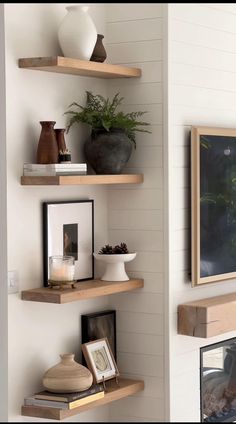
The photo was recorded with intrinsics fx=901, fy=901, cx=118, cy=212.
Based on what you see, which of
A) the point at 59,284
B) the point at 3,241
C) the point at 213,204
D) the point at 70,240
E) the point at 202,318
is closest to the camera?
the point at 3,241

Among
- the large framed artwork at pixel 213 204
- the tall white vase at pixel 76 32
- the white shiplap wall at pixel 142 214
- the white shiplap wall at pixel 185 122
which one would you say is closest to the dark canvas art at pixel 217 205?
the large framed artwork at pixel 213 204

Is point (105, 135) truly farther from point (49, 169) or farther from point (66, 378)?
point (66, 378)

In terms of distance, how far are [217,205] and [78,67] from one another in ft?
3.68

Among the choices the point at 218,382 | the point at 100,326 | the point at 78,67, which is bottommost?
the point at 218,382

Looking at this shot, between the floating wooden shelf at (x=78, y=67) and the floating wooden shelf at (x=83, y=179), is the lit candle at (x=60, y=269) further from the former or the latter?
the floating wooden shelf at (x=78, y=67)

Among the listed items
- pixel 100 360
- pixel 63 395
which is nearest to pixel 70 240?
pixel 100 360

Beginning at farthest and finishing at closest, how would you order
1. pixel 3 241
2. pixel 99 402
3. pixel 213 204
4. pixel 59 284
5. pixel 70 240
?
pixel 213 204
pixel 70 240
pixel 99 402
pixel 59 284
pixel 3 241

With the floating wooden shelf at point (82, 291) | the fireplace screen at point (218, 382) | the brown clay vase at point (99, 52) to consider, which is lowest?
the fireplace screen at point (218, 382)

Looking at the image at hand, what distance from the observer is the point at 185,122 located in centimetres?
425

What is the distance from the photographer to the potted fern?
13.1ft

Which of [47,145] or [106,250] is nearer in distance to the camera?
[47,145]

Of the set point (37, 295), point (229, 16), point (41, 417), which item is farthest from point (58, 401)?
point (229, 16)

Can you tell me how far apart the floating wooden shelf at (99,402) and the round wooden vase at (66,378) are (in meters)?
0.09

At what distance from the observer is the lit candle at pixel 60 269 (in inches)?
149
